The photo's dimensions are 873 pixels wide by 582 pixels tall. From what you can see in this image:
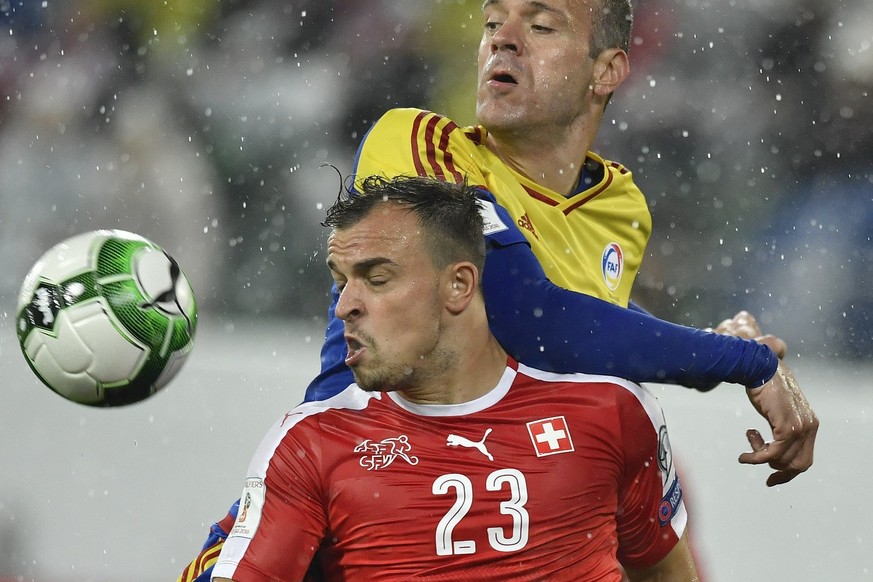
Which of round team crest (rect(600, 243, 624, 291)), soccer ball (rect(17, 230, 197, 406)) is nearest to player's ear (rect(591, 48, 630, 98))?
round team crest (rect(600, 243, 624, 291))

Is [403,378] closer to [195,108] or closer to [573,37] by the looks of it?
[573,37]

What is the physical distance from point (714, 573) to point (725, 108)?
1.96 meters

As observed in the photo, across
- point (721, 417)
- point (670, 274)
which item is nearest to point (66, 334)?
point (721, 417)

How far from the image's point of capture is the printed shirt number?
8.15 feet

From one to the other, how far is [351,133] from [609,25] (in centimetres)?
261

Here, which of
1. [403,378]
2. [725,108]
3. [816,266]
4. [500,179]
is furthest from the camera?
[725,108]

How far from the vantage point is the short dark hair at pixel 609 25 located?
3.06m

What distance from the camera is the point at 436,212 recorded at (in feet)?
8.27

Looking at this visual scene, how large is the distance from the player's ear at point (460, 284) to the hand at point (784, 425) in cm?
61

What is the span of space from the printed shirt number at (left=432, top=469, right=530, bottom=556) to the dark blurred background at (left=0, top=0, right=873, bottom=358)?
2511 millimetres

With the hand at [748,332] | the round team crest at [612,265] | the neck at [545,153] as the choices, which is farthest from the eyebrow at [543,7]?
the hand at [748,332]

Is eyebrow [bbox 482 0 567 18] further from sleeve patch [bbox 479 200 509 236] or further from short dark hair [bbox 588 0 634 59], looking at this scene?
sleeve patch [bbox 479 200 509 236]

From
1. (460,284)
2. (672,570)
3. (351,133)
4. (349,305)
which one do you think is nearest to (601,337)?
(460,284)

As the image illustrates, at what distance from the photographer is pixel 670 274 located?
16.6 feet
